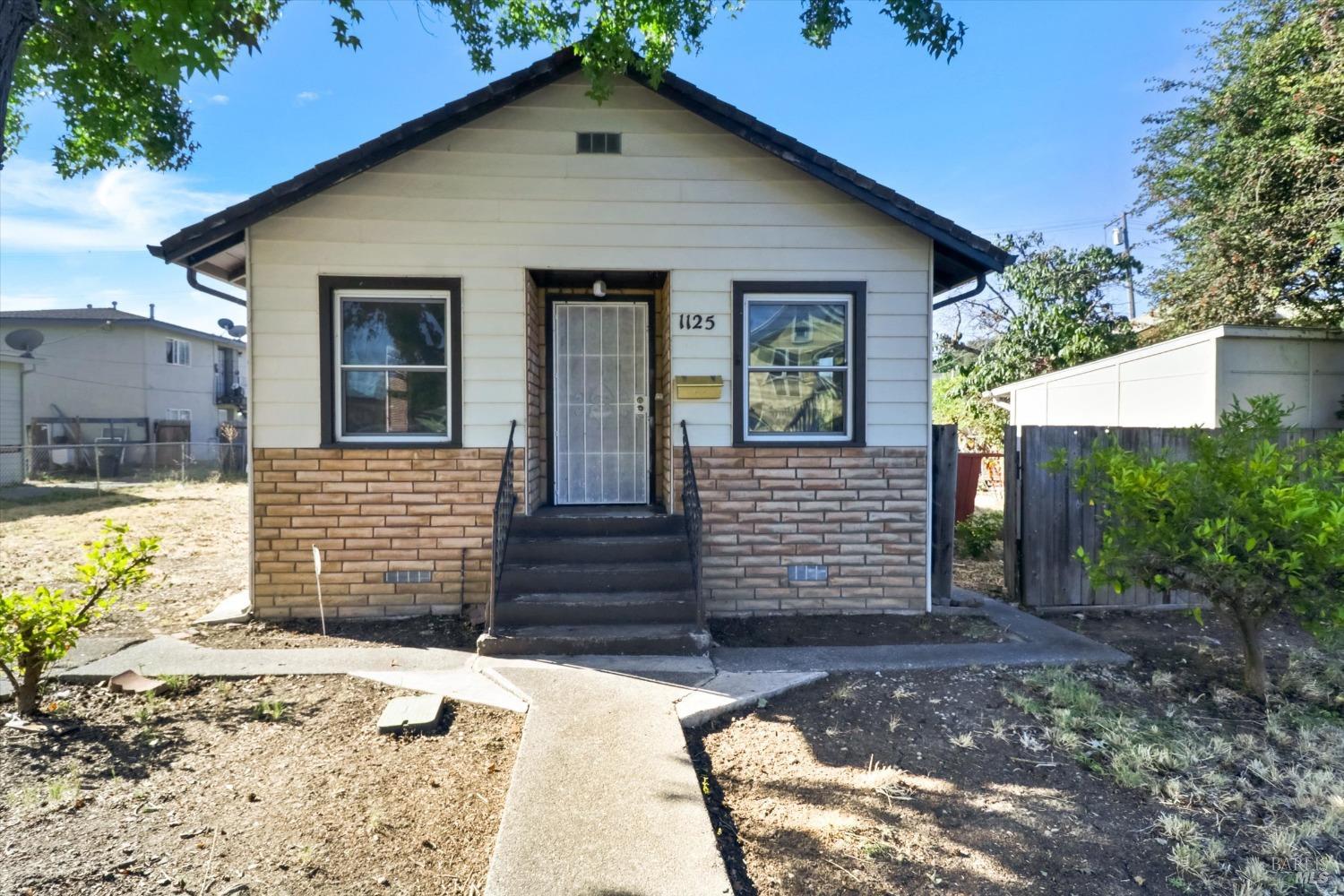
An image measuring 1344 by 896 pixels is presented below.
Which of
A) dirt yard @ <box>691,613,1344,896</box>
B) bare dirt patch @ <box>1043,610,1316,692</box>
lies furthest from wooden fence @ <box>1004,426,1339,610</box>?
dirt yard @ <box>691,613,1344,896</box>

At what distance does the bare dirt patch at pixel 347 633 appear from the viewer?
5.65 metres

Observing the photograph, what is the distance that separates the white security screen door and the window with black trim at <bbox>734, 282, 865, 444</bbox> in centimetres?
120

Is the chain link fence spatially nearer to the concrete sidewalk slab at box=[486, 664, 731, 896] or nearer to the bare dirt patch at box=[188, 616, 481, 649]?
the bare dirt patch at box=[188, 616, 481, 649]

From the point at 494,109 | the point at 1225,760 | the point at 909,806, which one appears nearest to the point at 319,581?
the point at 494,109

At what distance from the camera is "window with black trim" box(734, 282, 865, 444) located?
6477mm

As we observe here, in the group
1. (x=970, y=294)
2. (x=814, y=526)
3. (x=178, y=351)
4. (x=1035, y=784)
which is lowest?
(x=1035, y=784)

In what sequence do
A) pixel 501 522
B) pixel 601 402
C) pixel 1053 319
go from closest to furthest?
pixel 501 522
pixel 601 402
pixel 1053 319

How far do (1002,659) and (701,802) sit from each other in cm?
313

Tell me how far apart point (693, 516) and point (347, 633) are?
3100mm

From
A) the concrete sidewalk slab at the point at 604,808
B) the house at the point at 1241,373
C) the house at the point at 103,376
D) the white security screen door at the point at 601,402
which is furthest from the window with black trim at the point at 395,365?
the house at the point at 103,376

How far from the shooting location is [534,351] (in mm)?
6750

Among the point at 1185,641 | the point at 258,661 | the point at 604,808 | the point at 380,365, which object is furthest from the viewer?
the point at 380,365

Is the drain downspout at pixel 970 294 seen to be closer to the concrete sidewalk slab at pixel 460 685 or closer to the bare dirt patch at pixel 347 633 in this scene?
the concrete sidewalk slab at pixel 460 685

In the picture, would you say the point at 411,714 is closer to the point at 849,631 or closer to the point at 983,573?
the point at 849,631
